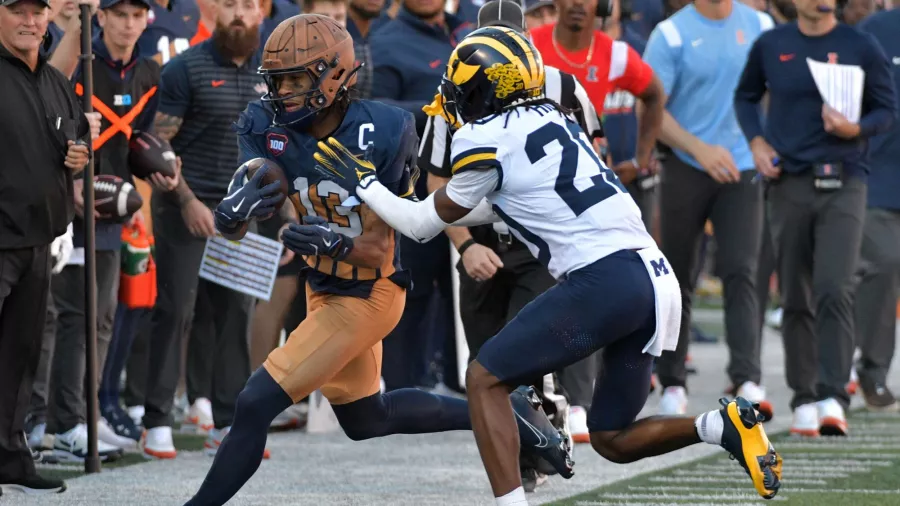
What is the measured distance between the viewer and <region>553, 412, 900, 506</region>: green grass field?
631 cm

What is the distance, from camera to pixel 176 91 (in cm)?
780

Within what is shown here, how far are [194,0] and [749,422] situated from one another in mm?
5306

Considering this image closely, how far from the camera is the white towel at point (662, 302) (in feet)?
17.5

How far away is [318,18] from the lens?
5758mm

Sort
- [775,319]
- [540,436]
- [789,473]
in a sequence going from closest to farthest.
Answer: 1. [540,436]
2. [789,473]
3. [775,319]

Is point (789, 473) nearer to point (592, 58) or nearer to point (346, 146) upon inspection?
point (592, 58)

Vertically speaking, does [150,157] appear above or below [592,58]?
below

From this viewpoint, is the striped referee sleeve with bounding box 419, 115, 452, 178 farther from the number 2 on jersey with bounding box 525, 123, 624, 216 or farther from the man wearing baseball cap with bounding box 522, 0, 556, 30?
the man wearing baseball cap with bounding box 522, 0, 556, 30

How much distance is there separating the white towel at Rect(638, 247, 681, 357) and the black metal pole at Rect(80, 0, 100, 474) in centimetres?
254

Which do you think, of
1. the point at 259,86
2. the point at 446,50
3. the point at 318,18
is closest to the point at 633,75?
the point at 446,50

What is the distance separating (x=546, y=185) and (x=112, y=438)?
3134 mm

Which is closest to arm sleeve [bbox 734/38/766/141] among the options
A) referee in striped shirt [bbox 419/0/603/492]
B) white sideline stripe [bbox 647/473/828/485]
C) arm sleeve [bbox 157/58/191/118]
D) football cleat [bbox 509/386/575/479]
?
referee in striped shirt [bbox 419/0/603/492]

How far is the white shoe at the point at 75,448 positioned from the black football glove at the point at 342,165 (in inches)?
89.2

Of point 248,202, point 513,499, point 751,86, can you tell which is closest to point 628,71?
point 751,86
